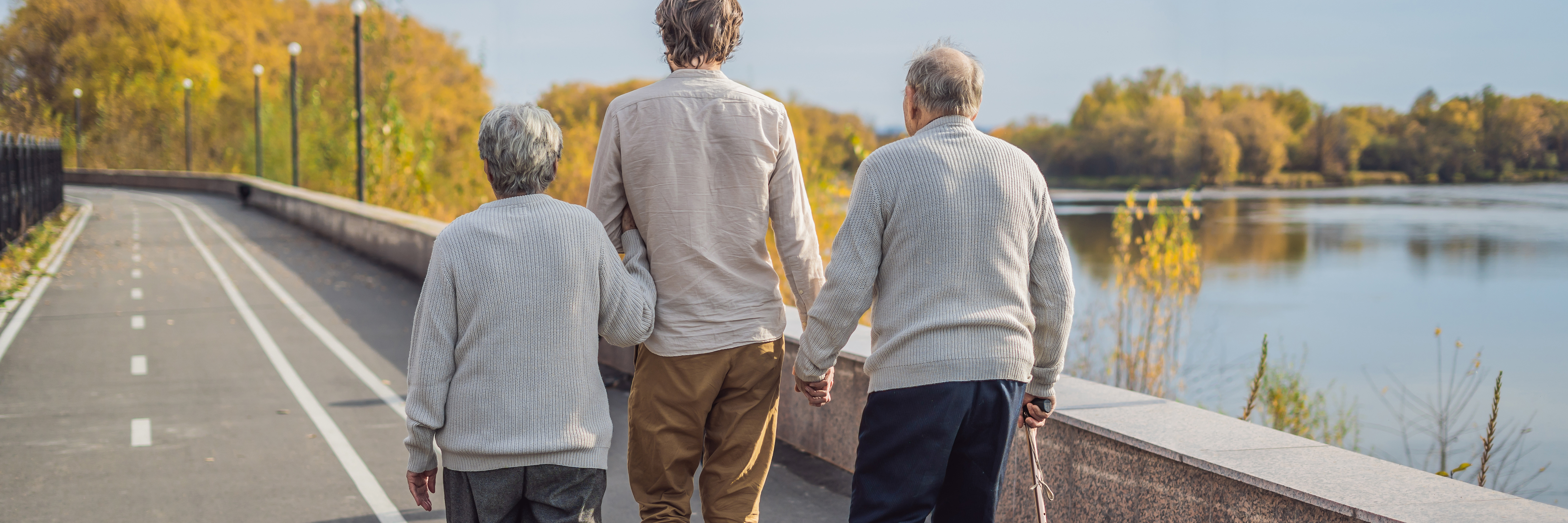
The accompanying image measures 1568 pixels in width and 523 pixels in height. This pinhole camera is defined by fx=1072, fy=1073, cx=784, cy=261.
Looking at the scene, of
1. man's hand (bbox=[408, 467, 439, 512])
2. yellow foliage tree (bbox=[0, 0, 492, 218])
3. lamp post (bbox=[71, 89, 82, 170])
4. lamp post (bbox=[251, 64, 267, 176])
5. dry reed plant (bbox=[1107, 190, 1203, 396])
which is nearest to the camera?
man's hand (bbox=[408, 467, 439, 512])

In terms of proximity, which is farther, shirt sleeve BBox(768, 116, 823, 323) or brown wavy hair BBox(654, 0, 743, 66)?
shirt sleeve BBox(768, 116, 823, 323)

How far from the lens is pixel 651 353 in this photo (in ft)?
10.2

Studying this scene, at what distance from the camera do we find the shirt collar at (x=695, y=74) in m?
Result: 2.97

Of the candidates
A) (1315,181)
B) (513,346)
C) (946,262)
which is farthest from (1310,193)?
(513,346)

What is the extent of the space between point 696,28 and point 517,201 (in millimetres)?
747

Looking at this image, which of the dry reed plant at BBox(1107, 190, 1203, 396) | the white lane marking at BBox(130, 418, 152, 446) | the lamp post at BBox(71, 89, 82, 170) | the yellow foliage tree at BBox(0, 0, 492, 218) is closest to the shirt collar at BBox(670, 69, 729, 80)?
the white lane marking at BBox(130, 418, 152, 446)

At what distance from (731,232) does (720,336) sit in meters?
0.29

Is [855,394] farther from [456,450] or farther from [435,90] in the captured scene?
[435,90]

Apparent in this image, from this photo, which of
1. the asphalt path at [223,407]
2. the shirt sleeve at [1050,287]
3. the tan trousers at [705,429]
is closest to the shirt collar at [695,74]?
the tan trousers at [705,429]

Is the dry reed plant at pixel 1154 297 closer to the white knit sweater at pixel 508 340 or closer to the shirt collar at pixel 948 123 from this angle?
the shirt collar at pixel 948 123

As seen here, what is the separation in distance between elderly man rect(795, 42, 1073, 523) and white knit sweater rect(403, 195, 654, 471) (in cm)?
64

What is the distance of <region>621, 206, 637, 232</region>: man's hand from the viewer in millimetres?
3105

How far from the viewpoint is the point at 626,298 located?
277cm

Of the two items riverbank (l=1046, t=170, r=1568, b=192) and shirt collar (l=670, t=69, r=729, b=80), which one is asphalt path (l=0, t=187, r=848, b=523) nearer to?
shirt collar (l=670, t=69, r=729, b=80)
